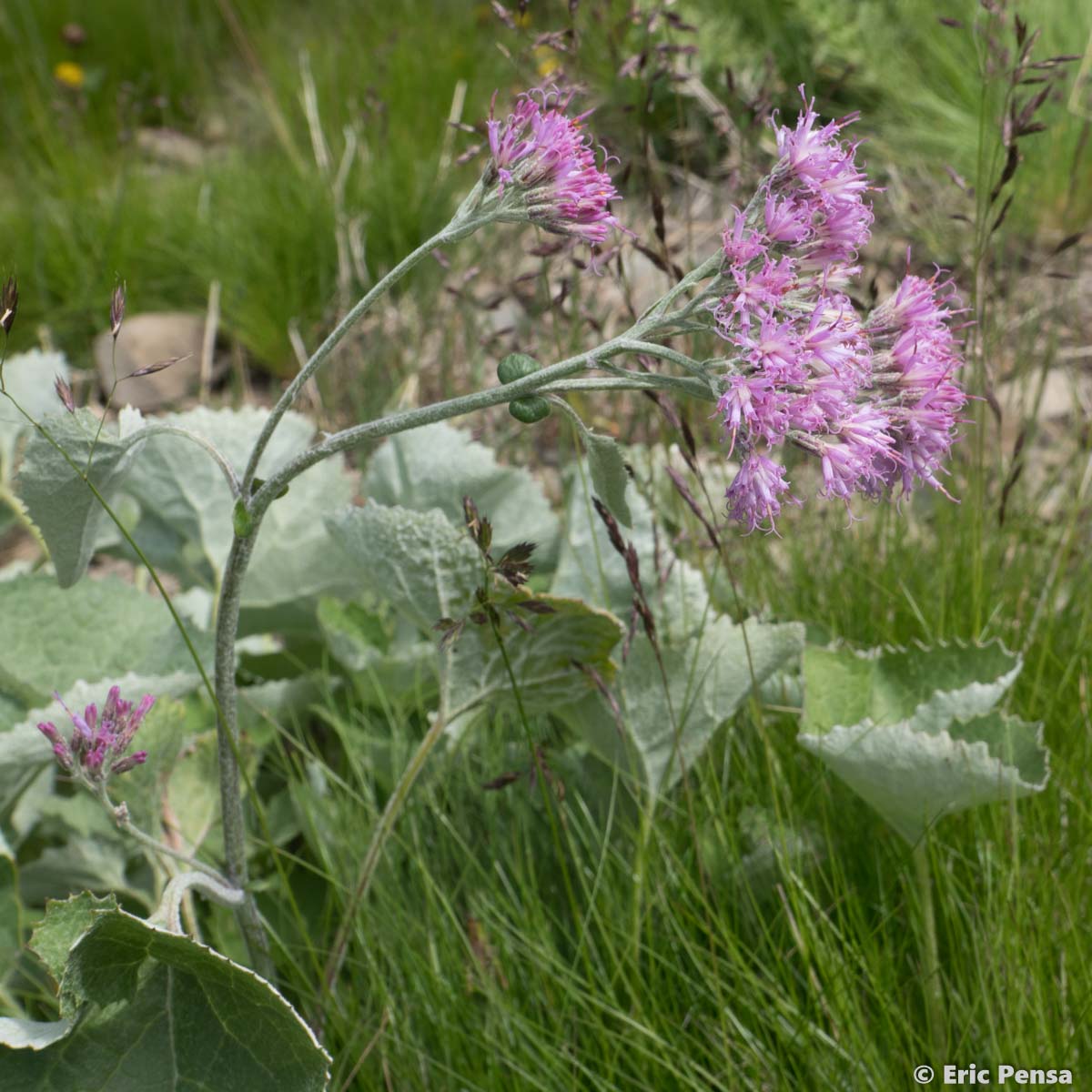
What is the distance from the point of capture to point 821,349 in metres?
0.83

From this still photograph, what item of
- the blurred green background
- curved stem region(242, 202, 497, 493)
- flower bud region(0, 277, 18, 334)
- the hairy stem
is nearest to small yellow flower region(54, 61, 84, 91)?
the blurred green background

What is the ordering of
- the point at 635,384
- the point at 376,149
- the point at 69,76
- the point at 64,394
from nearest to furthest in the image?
the point at 635,384 < the point at 64,394 < the point at 376,149 < the point at 69,76

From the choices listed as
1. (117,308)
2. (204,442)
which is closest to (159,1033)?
(204,442)

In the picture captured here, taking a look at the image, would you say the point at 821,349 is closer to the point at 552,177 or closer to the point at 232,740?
the point at 552,177

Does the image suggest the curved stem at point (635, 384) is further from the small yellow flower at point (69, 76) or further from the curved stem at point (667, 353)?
the small yellow flower at point (69, 76)

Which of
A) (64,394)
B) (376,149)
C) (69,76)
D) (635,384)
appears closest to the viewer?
(635,384)

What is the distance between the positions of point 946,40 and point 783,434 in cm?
352

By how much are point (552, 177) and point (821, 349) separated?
241 millimetres

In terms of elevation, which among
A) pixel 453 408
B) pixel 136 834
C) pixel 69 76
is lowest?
pixel 136 834

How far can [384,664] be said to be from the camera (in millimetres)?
1533

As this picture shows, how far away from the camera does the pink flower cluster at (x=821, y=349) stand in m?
0.82

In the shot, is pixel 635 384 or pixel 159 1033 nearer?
A: pixel 635 384

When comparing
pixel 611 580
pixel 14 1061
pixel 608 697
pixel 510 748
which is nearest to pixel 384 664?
pixel 510 748

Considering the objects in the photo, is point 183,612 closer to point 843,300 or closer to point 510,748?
point 510,748
